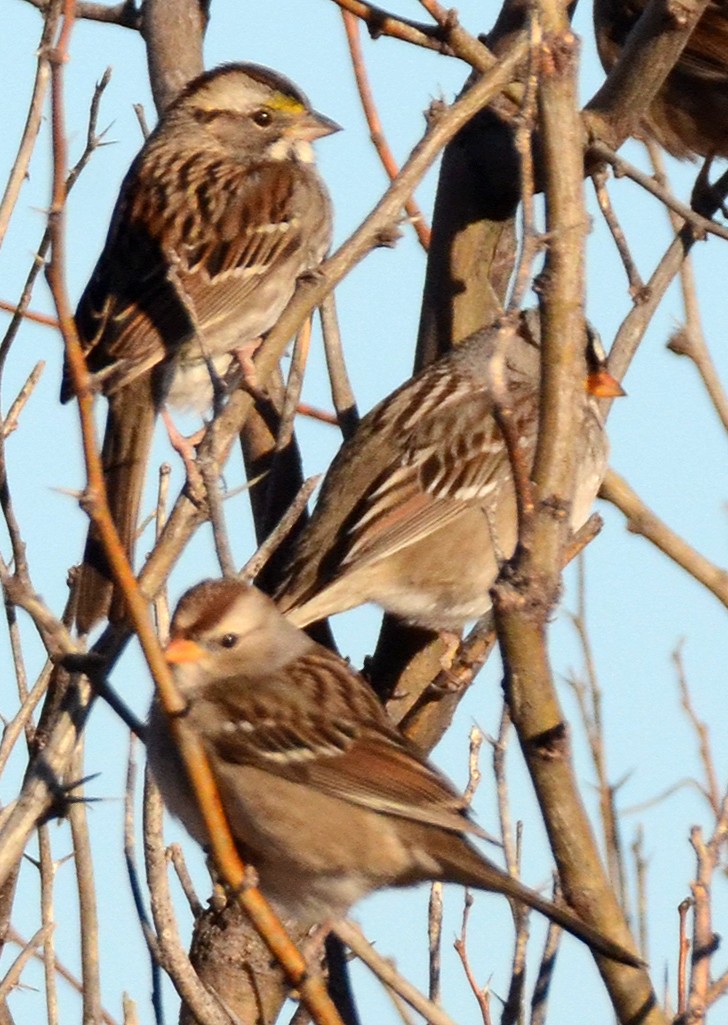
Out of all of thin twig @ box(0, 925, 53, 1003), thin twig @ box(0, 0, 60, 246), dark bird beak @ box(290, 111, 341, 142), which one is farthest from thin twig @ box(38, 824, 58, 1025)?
dark bird beak @ box(290, 111, 341, 142)

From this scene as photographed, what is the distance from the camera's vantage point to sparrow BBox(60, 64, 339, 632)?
5102 millimetres

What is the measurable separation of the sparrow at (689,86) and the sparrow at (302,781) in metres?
3.08

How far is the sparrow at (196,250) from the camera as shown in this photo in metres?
5.10

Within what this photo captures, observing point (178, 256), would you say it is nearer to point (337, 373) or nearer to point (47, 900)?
point (337, 373)

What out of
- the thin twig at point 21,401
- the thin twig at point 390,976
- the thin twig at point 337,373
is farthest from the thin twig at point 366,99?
the thin twig at point 390,976

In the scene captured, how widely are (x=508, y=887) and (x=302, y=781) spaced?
1.75ft

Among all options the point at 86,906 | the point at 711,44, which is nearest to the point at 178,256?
the point at 711,44

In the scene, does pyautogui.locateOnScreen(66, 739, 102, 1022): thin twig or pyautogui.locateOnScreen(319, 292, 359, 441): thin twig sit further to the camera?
pyautogui.locateOnScreen(319, 292, 359, 441): thin twig

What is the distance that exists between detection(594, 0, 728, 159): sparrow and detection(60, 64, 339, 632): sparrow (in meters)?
1.04

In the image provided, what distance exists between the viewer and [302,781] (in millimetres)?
3469

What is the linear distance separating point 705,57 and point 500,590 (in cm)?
411

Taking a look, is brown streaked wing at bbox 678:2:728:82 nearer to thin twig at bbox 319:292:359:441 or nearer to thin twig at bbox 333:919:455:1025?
thin twig at bbox 319:292:359:441

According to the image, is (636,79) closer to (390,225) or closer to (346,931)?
(390,225)

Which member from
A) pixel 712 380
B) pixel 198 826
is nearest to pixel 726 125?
pixel 712 380
